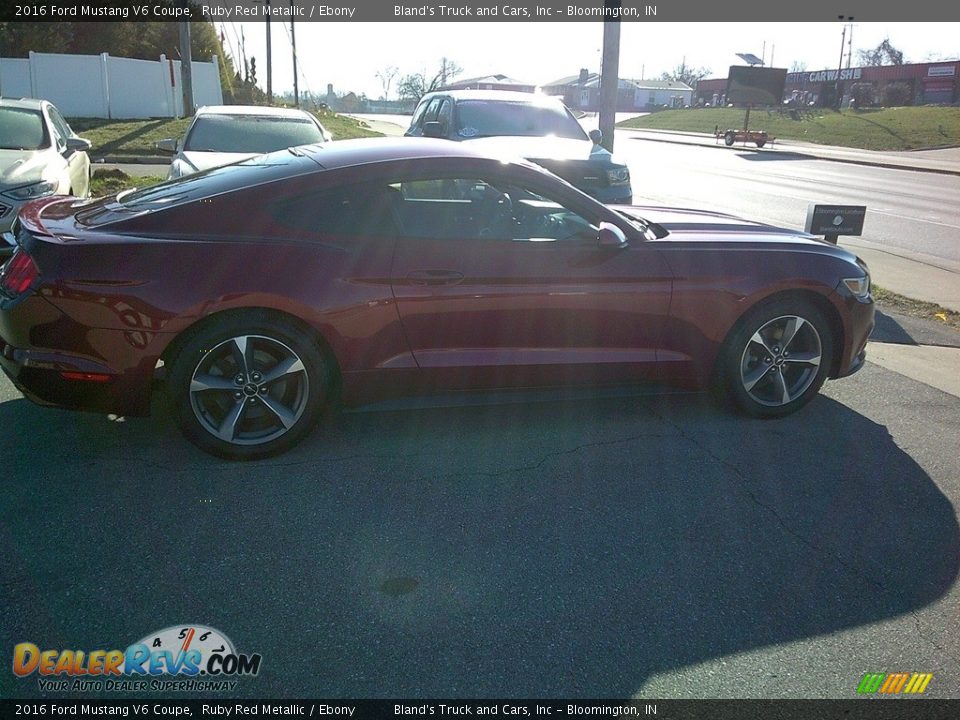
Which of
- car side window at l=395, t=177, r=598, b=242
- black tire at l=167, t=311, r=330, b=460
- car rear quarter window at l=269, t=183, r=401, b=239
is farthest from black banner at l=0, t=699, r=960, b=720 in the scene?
car side window at l=395, t=177, r=598, b=242

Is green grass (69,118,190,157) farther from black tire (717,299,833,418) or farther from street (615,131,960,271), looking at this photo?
black tire (717,299,833,418)

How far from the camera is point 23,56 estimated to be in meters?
29.8

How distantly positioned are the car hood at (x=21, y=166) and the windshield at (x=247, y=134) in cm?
171

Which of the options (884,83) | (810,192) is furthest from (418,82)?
(810,192)

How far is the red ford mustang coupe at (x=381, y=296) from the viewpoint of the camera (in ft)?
12.5

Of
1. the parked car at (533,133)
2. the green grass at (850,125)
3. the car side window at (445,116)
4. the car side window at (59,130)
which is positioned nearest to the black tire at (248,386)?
the parked car at (533,133)

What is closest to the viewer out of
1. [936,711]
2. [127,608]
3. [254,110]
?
[936,711]

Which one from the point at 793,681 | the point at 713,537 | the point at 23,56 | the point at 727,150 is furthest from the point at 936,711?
the point at 727,150

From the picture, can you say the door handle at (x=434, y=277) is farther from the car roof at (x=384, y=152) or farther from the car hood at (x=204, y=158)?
the car hood at (x=204, y=158)

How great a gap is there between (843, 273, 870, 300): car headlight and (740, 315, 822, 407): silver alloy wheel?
339mm

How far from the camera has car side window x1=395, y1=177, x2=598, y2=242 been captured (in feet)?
14.3

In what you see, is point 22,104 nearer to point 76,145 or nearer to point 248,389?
point 76,145

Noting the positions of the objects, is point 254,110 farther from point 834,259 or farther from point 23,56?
point 23,56

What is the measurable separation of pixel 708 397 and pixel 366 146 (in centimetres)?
259
